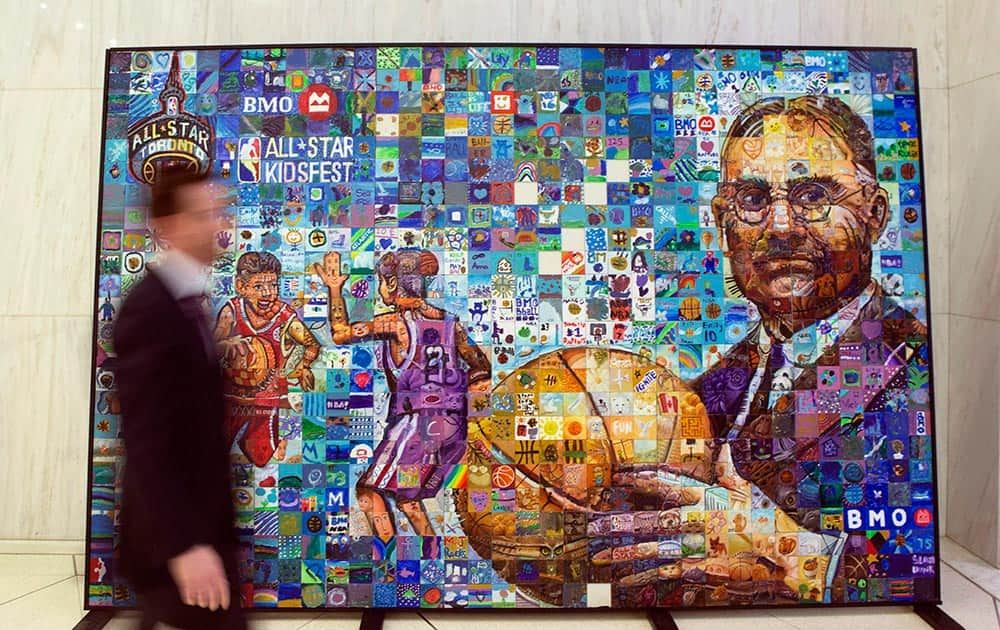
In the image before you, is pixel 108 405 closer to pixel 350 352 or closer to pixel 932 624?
pixel 350 352

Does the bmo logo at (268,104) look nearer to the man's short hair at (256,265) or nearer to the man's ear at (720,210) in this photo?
the man's short hair at (256,265)

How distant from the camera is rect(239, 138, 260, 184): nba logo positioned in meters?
2.41

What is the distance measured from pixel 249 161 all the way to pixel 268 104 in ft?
0.68

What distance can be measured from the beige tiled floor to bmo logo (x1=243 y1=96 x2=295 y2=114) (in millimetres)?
1685

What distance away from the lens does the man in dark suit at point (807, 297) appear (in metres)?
2.40

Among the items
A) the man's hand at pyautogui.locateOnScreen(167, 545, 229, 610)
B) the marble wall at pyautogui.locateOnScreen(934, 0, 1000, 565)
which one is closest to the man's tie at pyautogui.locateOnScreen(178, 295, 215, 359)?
the man's hand at pyautogui.locateOnScreen(167, 545, 229, 610)

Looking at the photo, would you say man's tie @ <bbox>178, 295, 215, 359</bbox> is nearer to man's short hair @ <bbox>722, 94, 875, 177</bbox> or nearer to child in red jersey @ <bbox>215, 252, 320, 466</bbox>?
child in red jersey @ <bbox>215, 252, 320, 466</bbox>

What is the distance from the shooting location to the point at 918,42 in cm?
286

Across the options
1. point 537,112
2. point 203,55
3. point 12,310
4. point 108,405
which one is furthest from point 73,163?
point 537,112

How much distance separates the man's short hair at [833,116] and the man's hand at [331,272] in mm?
1494

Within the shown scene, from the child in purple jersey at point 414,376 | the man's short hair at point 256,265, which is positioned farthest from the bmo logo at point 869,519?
the man's short hair at point 256,265

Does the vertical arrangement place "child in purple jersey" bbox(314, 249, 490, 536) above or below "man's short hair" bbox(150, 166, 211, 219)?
below

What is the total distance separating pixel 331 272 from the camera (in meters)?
2.40

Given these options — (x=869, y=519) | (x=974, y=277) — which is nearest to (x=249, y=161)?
(x=869, y=519)
